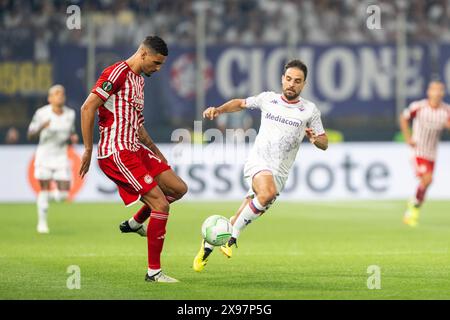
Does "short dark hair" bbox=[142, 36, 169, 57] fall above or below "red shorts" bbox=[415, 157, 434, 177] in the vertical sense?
above

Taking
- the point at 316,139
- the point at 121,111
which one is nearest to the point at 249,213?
the point at 316,139

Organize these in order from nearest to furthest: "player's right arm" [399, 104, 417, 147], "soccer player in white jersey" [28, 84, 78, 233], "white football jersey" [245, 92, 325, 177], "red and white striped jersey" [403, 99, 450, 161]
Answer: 1. "white football jersey" [245, 92, 325, 177]
2. "soccer player in white jersey" [28, 84, 78, 233]
3. "player's right arm" [399, 104, 417, 147]
4. "red and white striped jersey" [403, 99, 450, 161]

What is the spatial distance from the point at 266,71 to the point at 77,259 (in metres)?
11.5

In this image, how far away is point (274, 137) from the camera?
1098 centimetres

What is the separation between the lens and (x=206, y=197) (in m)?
22.1

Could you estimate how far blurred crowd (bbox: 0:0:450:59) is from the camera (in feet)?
73.3

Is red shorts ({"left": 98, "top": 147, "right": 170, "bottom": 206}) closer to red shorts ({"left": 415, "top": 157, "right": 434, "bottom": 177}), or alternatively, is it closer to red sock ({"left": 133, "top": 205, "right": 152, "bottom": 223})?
red sock ({"left": 133, "top": 205, "right": 152, "bottom": 223})

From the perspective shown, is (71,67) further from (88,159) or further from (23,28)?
(88,159)

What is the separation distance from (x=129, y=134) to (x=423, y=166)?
879 centimetres

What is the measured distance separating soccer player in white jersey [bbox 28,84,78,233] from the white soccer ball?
19.1 feet

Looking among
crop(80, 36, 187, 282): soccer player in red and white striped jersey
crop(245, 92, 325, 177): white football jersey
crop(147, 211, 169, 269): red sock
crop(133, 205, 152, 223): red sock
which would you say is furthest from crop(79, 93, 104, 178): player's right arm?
crop(245, 92, 325, 177): white football jersey

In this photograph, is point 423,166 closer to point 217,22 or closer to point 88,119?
point 217,22

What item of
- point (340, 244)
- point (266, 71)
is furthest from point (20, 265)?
point (266, 71)

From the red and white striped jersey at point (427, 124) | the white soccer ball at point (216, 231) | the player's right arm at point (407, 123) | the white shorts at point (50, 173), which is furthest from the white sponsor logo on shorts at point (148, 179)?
the red and white striped jersey at point (427, 124)
